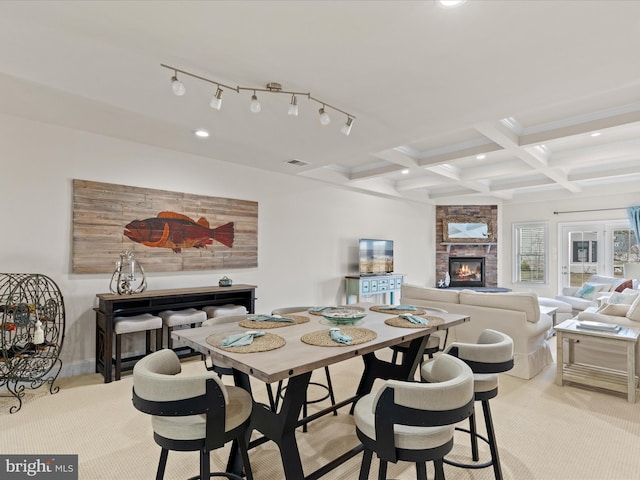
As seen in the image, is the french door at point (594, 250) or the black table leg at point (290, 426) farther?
the french door at point (594, 250)

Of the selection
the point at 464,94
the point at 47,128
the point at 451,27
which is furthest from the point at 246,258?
the point at 451,27

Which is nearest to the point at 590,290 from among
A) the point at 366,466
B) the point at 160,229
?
the point at 366,466

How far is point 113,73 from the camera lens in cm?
244

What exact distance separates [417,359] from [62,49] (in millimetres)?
3085

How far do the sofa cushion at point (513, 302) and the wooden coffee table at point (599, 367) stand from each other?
0.29 meters

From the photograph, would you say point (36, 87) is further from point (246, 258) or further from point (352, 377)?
point (352, 377)

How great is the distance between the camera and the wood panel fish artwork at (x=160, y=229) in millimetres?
3758

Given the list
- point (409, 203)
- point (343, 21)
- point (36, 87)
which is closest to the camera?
point (343, 21)

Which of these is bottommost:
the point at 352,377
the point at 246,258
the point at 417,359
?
the point at 352,377

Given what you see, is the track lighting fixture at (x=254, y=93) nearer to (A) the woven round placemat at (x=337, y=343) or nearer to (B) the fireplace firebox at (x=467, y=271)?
(A) the woven round placemat at (x=337, y=343)

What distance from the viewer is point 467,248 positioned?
872cm

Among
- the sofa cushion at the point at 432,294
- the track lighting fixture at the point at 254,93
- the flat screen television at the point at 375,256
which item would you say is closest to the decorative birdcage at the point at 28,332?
the track lighting fixture at the point at 254,93

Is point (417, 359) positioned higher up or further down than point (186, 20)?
further down

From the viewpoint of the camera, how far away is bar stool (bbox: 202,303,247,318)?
166 inches
